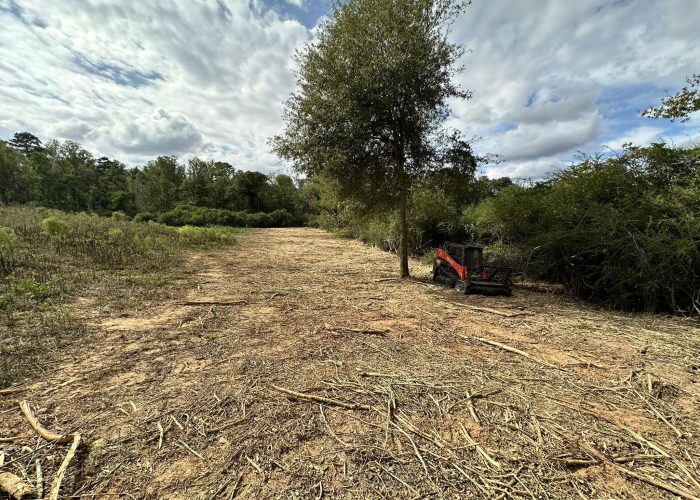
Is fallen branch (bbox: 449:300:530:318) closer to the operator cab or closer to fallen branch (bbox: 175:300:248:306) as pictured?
the operator cab

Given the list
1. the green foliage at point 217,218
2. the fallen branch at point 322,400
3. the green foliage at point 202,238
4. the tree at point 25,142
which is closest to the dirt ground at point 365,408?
the fallen branch at point 322,400

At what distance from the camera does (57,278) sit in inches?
256

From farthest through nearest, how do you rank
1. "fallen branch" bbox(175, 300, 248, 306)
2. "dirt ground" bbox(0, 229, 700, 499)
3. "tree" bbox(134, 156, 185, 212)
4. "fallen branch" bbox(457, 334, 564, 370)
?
"tree" bbox(134, 156, 185, 212), "fallen branch" bbox(175, 300, 248, 306), "fallen branch" bbox(457, 334, 564, 370), "dirt ground" bbox(0, 229, 700, 499)

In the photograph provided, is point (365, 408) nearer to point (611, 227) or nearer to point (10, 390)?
point (10, 390)

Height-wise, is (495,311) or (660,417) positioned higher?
(495,311)

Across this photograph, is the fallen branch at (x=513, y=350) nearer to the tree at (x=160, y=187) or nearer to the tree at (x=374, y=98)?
the tree at (x=374, y=98)

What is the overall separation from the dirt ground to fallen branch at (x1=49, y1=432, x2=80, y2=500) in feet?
0.16

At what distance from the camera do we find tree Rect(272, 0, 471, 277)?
7.52 meters

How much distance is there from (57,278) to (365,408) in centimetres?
717

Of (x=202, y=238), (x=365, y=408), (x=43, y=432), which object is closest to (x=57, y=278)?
(x=43, y=432)

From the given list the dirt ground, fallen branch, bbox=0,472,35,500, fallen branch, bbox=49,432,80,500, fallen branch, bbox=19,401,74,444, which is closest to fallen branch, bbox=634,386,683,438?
the dirt ground

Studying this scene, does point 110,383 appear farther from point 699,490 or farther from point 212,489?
point 699,490

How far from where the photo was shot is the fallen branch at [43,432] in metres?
2.38

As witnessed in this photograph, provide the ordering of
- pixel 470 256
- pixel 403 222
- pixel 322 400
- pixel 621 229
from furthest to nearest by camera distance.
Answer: pixel 403 222
pixel 470 256
pixel 621 229
pixel 322 400
